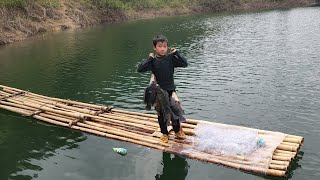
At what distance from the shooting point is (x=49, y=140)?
1363cm

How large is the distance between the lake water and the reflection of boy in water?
32 mm

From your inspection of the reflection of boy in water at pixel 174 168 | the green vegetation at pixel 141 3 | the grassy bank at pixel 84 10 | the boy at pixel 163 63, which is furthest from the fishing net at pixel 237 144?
the green vegetation at pixel 141 3

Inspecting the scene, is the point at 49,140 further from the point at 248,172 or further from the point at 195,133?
the point at 248,172

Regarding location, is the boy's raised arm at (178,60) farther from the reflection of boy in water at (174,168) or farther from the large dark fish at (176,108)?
the reflection of boy in water at (174,168)

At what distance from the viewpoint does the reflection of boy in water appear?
1041 cm

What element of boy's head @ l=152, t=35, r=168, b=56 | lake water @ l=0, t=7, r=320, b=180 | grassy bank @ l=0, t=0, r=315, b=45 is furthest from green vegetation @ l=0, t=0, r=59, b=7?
boy's head @ l=152, t=35, r=168, b=56

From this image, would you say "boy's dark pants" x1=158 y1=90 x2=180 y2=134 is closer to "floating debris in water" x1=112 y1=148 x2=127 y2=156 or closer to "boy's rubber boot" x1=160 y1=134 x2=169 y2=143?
"boy's rubber boot" x1=160 y1=134 x2=169 y2=143

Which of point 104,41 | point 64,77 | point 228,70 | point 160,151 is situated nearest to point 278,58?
point 228,70

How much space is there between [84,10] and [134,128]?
57443mm

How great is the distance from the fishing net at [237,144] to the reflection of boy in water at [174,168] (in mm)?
587

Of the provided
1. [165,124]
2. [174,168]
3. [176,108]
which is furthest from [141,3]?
[174,168]

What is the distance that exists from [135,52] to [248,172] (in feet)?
85.2

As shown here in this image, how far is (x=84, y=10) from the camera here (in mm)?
65938

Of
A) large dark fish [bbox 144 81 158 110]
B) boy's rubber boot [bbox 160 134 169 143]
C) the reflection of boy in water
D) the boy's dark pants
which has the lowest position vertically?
the reflection of boy in water
